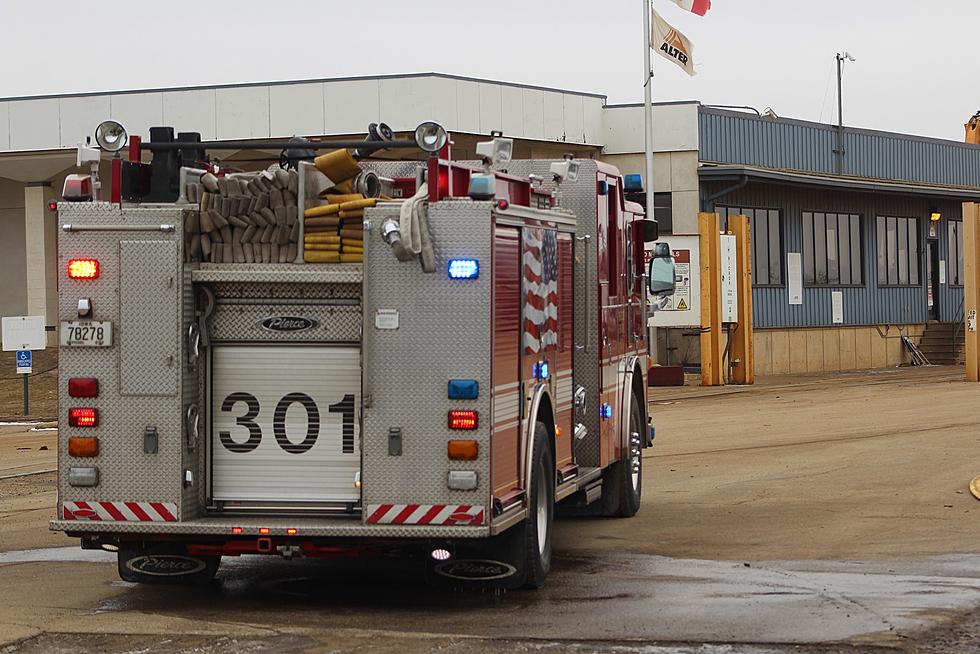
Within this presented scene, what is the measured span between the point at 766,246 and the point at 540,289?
32656mm

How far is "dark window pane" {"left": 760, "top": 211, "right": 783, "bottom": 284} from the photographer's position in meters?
42.5

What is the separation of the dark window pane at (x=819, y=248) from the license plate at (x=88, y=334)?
35867mm

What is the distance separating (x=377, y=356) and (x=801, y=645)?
288cm

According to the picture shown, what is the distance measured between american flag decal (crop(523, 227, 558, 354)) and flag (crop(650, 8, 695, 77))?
2467 cm

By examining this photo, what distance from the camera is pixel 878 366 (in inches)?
1802

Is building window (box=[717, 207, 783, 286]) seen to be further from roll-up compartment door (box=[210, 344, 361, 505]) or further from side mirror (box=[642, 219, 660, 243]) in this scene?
roll-up compartment door (box=[210, 344, 361, 505])

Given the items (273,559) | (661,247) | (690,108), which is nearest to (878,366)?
(690,108)

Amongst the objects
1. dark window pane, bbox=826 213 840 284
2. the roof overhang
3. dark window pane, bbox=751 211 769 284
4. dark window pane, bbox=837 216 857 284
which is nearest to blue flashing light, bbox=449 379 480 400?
the roof overhang

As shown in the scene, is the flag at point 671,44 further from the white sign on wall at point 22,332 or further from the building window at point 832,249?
the white sign on wall at point 22,332

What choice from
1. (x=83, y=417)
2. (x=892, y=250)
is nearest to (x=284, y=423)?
(x=83, y=417)

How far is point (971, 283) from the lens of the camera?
113 feet

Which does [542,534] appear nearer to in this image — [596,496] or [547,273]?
[547,273]

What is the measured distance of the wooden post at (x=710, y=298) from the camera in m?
33.2

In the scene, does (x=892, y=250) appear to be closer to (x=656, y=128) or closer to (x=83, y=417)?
(x=656, y=128)
